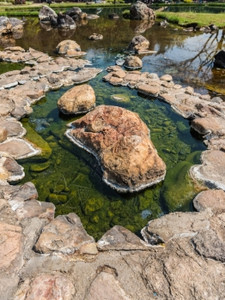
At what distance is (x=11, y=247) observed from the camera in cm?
479

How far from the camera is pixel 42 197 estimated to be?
6828mm

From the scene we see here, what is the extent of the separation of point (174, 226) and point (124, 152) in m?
2.37

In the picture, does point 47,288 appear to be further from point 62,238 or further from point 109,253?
point 109,253

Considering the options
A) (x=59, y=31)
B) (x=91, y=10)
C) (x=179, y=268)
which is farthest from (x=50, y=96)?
(x=91, y=10)

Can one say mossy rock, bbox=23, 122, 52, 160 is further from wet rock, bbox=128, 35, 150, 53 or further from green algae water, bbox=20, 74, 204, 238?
wet rock, bbox=128, 35, 150, 53

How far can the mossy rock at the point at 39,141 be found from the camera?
27.3ft

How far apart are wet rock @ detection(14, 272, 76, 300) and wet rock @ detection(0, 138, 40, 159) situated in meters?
4.67

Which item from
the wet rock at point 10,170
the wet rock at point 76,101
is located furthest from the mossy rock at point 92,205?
the wet rock at point 76,101

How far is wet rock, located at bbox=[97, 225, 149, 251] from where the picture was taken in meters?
5.09

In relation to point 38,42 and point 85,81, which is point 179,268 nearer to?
point 85,81

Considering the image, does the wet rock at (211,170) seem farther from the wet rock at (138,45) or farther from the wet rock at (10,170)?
the wet rock at (138,45)

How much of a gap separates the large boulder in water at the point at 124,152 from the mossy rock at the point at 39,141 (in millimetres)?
1472

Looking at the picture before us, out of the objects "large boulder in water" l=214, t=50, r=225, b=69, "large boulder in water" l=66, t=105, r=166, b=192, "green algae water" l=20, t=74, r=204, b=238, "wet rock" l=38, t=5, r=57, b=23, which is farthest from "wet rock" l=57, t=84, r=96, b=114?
"wet rock" l=38, t=5, r=57, b=23

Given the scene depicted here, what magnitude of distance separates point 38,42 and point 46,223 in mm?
22503
